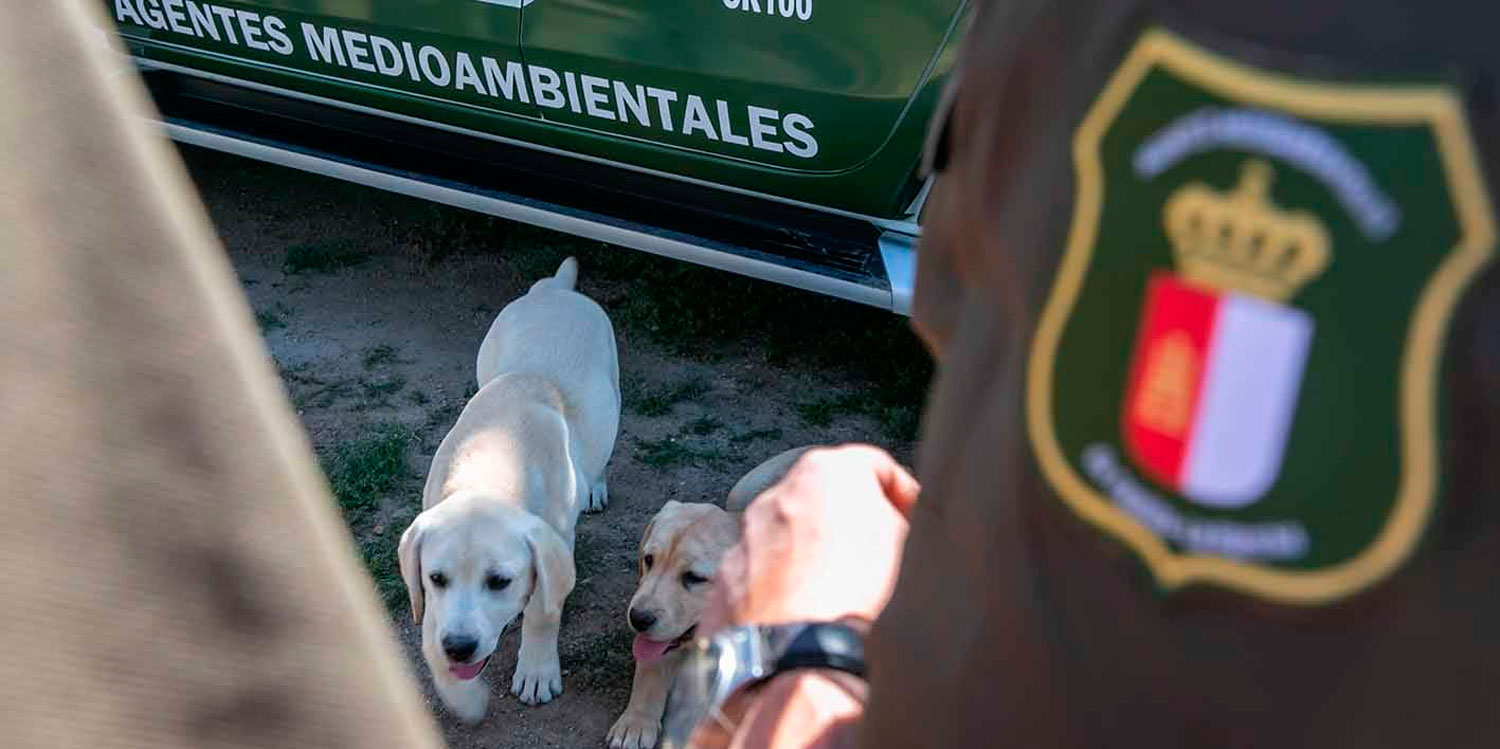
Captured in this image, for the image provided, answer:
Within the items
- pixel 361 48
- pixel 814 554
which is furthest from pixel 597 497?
pixel 814 554

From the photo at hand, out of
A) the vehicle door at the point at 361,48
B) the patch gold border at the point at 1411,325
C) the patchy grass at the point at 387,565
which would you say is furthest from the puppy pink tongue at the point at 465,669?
the patch gold border at the point at 1411,325

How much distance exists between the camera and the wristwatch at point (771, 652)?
150 cm

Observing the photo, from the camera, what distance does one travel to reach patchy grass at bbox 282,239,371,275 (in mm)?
6336

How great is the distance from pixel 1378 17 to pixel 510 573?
10.7 ft

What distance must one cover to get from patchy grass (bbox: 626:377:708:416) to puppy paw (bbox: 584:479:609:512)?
509mm

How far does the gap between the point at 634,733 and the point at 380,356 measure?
7.79 ft

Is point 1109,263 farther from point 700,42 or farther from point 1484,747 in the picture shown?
point 700,42

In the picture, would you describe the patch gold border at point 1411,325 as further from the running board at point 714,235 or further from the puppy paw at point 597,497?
the puppy paw at point 597,497

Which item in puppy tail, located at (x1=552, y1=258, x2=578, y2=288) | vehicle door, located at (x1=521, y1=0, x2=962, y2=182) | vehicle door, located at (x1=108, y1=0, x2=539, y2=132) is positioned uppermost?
vehicle door, located at (x1=521, y1=0, x2=962, y2=182)

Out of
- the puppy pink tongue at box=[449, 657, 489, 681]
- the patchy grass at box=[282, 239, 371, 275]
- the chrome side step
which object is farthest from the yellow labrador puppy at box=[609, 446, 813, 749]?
the patchy grass at box=[282, 239, 371, 275]

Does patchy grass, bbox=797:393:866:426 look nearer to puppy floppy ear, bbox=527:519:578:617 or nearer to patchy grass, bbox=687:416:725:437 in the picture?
patchy grass, bbox=687:416:725:437

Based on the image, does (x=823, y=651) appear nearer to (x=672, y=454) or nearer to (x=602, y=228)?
(x=602, y=228)

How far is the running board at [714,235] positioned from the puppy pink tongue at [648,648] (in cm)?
129

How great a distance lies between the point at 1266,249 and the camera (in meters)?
0.74
